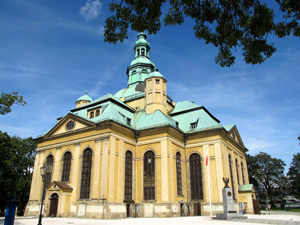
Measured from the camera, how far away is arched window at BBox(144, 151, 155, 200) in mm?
29859

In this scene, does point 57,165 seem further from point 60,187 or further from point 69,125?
point 69,125

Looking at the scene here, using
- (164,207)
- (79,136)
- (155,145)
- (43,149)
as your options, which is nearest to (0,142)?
(43,149)

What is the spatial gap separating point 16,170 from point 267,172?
57.1m

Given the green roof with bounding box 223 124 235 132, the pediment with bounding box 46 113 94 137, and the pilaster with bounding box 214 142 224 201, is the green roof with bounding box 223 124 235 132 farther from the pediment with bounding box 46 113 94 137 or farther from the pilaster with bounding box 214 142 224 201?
the pediment with bounding box 46 113 94 137

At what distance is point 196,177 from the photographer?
32531 mm

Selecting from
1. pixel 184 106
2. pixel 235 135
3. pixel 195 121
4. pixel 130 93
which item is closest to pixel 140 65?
pixel 130 93

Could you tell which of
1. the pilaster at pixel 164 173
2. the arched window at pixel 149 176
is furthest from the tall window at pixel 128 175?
the pilaster at pixel 164 173

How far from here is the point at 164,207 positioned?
28.1 m

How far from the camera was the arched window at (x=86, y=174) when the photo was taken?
95.0ft

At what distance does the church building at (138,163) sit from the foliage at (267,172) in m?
→ 30.9

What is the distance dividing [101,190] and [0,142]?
55.3 ft

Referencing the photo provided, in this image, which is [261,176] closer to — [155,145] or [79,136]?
[155,145]

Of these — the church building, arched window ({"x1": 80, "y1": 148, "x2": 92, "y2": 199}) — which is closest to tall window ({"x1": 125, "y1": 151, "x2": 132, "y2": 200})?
the church building

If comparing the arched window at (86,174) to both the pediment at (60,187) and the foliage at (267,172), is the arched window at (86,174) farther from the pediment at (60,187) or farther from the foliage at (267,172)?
the foliage at (267,172)
